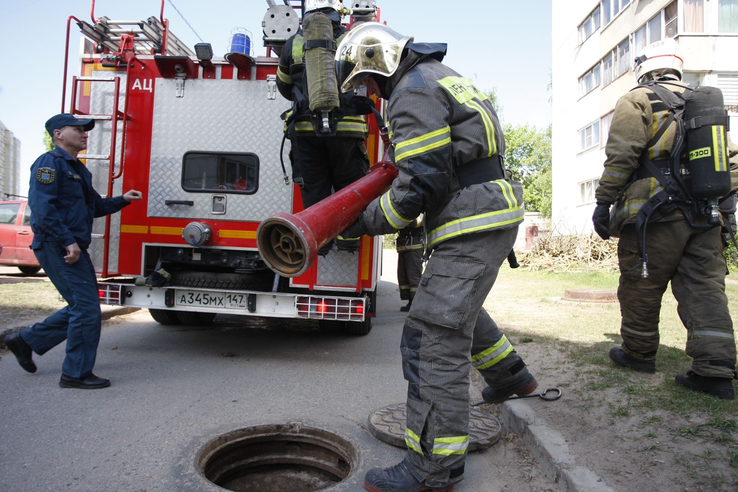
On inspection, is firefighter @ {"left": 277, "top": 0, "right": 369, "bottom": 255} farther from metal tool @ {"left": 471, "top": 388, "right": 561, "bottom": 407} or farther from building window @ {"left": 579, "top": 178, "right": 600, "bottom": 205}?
building window @ {"left": 579, "top": 178, "right": 600, "bottom": 205}

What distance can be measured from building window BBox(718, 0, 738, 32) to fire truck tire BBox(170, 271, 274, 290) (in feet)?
58.3

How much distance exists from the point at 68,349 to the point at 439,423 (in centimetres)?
311

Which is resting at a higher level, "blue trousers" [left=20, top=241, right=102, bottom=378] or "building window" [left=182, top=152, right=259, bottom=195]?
"building window" [left=182, top=152, right=259, bottom=195]

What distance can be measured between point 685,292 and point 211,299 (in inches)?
155

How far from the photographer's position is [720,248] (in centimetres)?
377

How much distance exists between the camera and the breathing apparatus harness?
11.9 feet

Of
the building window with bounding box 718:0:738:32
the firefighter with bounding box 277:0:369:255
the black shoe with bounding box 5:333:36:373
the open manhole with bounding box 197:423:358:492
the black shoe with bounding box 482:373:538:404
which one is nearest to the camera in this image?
the open manhole with bounding box 197:423:358:492

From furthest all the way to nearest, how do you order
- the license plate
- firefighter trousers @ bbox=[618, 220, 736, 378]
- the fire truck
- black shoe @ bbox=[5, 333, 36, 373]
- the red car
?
the red car < the fire truck < the license plate < black shoe @ bbox=[5, 333, 36, 373] < firefighter trousers @ bbox=[618, 220, 736, 378]

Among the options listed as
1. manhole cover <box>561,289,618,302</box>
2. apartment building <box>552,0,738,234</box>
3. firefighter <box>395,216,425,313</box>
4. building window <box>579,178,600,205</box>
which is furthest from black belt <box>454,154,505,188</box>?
building window <box>579,178,600,205</box>

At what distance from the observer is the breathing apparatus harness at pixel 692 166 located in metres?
3.64

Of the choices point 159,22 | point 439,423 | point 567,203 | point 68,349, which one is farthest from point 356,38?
point 567,203

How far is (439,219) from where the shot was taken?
107 inches

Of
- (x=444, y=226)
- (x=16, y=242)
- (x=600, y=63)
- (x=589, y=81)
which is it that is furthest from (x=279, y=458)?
(x=589, y=81)

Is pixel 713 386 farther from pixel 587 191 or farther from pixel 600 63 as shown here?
pixel 600 63
